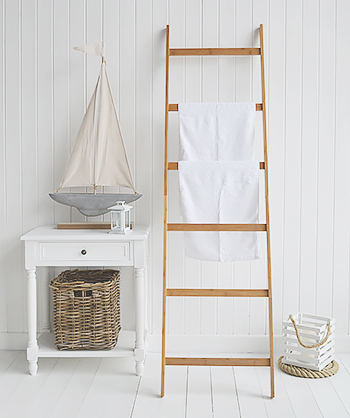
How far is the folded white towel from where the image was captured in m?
2.72

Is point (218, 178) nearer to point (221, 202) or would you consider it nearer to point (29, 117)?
point (221, 202)

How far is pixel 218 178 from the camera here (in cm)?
265

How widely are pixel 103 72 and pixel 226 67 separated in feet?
2.24

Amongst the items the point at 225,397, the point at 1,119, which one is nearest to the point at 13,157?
the point at 1,119

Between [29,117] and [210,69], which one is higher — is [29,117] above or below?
below

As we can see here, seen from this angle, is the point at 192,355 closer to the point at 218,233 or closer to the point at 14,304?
the point at 218,233

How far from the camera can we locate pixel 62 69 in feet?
9.58

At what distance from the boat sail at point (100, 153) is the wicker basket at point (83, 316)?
41 centimetres

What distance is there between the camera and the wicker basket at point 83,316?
2633 mm

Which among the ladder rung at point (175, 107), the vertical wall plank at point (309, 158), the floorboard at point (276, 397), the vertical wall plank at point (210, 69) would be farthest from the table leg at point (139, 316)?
the vertical wall plank at point (309, 158)

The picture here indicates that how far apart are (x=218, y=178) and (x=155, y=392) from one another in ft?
3.60

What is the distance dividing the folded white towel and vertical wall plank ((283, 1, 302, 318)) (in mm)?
312

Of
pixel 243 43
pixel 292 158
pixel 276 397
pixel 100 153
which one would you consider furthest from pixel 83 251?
pixel 243 43

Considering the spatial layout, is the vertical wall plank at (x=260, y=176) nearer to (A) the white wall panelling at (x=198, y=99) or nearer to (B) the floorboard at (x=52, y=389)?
(A) the white wall panelling at (x=198, y=99)
